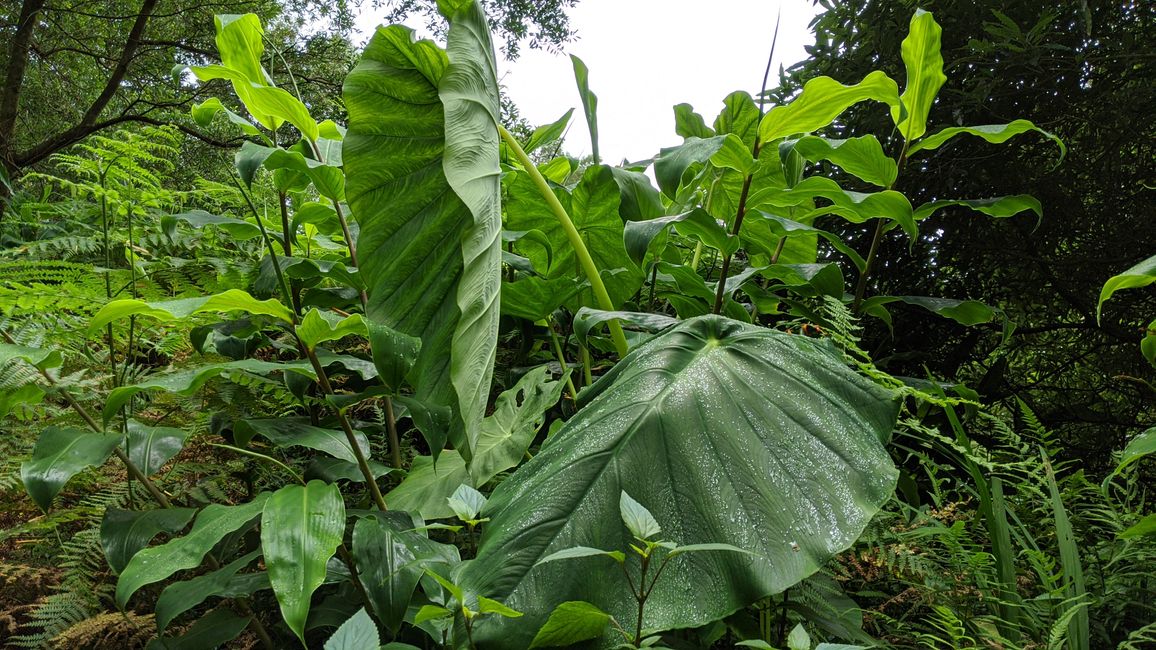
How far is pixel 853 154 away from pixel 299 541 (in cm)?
89

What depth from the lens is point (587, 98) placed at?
114 cm

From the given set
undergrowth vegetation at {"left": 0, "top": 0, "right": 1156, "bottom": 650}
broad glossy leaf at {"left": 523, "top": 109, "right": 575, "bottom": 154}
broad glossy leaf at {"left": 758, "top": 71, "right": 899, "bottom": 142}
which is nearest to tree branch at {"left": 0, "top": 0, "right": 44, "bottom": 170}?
undergrowth vegetation at {"left": 0, "top": 0, "right": 1156, "bottom": 650}

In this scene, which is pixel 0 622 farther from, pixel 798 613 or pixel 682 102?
pixel 682 102

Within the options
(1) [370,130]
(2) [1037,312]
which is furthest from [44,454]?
(2) [1037,312]

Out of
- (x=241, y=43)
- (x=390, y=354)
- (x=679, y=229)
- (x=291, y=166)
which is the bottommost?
(x=390, y=354)

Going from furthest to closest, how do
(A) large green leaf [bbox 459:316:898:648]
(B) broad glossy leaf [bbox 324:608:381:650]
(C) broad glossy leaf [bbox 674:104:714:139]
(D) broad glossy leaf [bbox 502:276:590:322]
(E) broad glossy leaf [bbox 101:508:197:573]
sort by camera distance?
(C) broad glossy leaf [bbox 674:104:714:139] < (D) broad glossy leaf [bbox 502:276:590:322] < (E) broad glossy leaf [bbox 101:508:197:573] < (A) large green leaf [bbox 459:316:898:648] < (B) broad glossy leaf [bbox 324:608:381:650]

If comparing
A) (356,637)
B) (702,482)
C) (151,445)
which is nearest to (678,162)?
(702,482)

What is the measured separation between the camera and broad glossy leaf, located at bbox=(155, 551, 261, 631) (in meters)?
0.74

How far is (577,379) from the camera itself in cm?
149

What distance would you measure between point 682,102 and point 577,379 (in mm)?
595

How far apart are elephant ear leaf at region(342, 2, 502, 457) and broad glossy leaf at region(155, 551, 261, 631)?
288 millimetres

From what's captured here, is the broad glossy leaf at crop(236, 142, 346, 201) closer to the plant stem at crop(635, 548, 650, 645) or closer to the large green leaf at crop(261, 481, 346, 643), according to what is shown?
the large green leaf at crop(261, 481, 346, 643)

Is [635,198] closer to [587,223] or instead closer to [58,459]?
[587,223]

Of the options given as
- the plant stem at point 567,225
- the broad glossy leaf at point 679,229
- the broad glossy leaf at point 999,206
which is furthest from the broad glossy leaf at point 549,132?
the broad glossy leaf at point 999,206
